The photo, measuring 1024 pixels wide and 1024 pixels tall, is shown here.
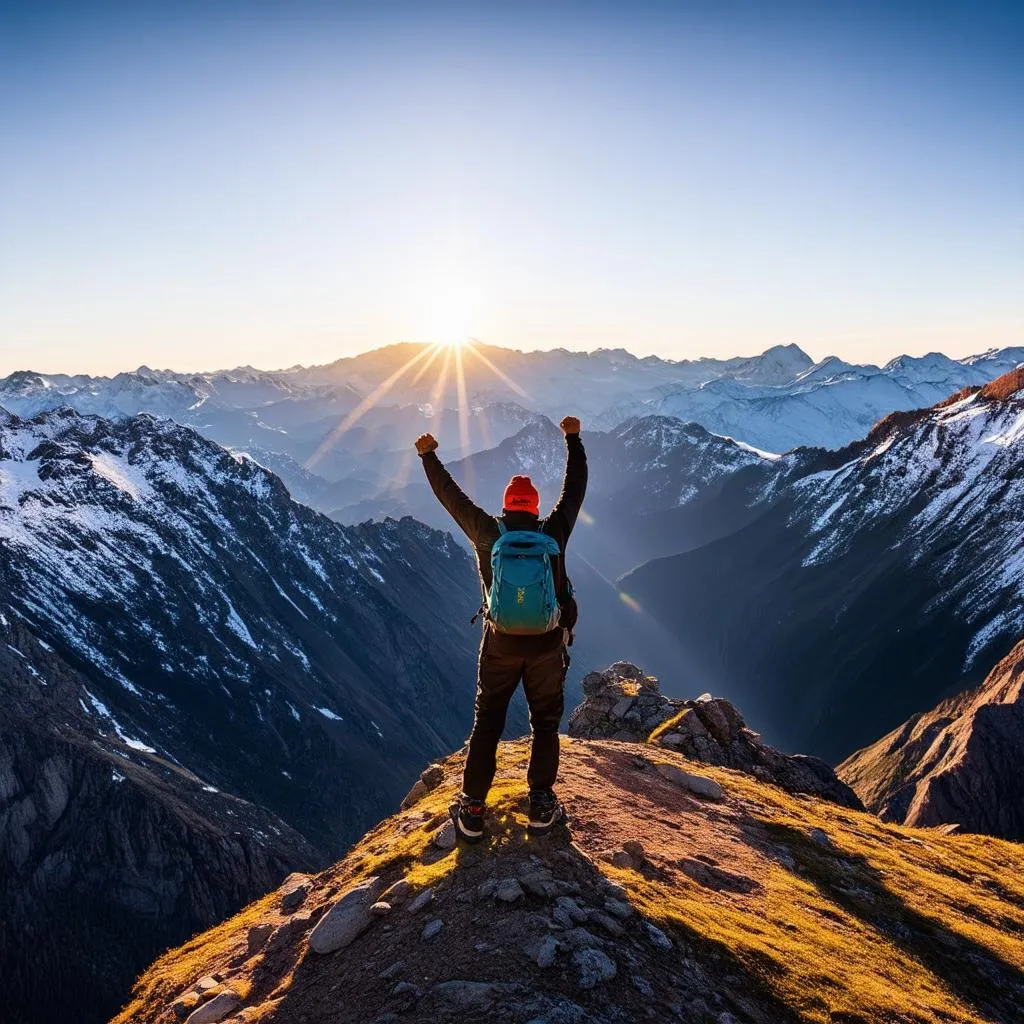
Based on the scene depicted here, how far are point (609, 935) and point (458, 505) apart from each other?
668 cm

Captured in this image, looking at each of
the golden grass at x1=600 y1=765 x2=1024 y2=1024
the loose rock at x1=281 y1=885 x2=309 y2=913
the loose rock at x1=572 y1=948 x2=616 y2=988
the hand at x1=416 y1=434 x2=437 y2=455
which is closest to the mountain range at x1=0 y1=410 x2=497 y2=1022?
the loose rock at x1=281 y1=885 x2=309 y2=913

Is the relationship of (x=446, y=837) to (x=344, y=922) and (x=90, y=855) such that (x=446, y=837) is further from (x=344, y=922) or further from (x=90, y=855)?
(x=90, y=855)

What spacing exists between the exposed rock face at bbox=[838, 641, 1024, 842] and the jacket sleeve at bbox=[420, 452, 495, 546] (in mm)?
106927

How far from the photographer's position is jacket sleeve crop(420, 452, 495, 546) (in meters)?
11.8

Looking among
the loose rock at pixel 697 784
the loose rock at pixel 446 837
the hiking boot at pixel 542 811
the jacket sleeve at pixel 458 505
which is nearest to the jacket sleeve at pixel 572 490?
the jacket sleeve at pixel 458 505

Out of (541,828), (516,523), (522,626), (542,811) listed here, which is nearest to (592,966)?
(541,828)

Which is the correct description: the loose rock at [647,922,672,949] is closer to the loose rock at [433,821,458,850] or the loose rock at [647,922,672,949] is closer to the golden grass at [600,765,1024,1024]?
the golden grass at [600,765,1024,1024]

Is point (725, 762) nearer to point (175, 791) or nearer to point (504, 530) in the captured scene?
point (504, 530)

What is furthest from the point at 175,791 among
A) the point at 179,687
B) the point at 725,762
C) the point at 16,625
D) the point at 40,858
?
the point at 725,762

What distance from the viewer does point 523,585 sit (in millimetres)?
10867

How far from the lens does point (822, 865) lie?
1575 centimetres

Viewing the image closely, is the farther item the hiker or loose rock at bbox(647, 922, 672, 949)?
the hiker

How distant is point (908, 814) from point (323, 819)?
12985cm

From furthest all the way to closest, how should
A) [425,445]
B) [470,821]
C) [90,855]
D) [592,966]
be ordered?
[90,855] < [425,445] < [470,821] < [592,966]
